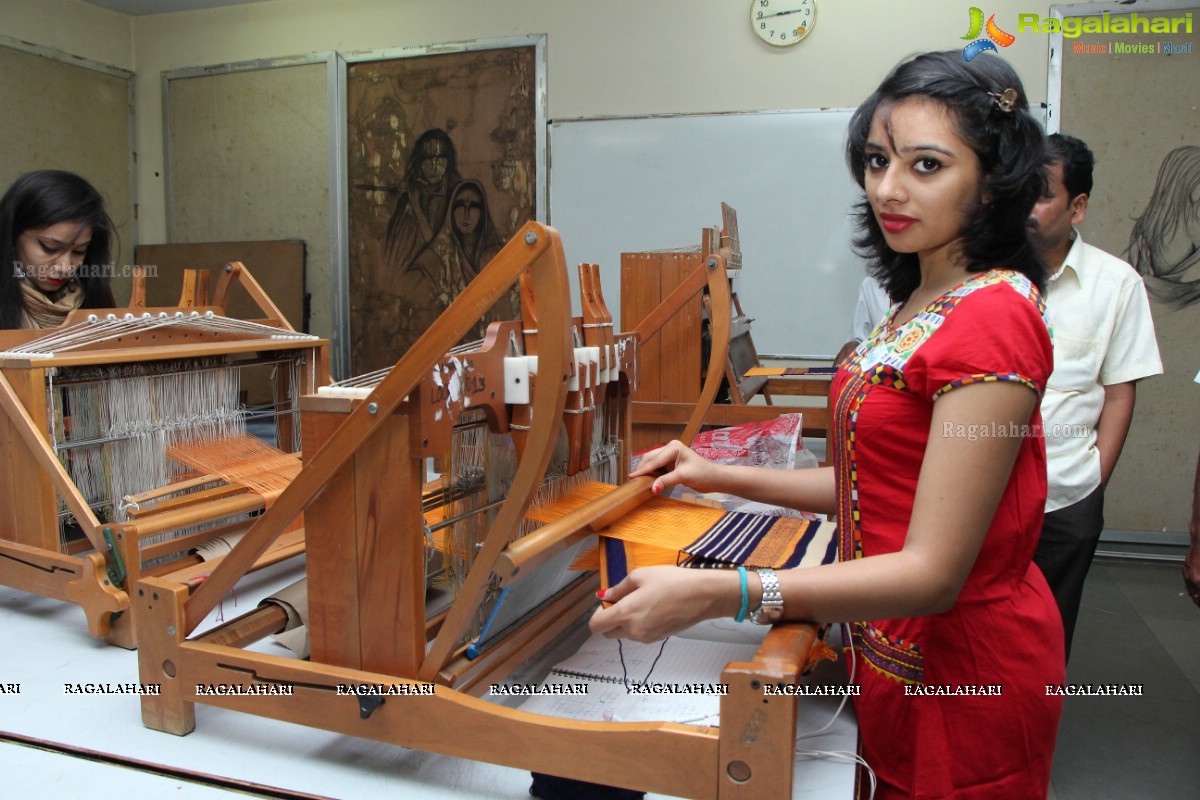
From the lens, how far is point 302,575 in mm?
1874

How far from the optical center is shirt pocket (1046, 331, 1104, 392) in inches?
78.7

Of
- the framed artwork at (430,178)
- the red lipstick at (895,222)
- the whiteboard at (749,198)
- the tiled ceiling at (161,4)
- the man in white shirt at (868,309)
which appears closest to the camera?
the red lipstick at (895,222)

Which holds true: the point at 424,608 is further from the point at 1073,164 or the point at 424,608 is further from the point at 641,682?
the point at 1073,164

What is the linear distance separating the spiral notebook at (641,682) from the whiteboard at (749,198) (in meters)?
3.24

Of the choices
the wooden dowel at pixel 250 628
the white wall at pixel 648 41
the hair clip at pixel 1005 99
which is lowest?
the wooden dowel at pixel 250 628

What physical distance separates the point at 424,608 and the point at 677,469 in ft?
1.65

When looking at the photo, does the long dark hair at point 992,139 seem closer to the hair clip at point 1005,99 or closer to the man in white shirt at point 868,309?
the hair clip at point 1005,99

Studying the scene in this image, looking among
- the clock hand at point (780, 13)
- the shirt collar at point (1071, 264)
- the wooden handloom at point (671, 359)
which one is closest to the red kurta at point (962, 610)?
the shirt collar at point (1071, 264)

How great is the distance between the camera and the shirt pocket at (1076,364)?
2.00 m

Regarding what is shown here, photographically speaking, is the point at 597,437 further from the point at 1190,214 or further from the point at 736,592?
the point at 1190,214

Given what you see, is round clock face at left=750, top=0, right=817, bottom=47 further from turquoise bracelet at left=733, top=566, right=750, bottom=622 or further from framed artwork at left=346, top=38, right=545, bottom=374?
turquoise bracelet at left=733, top=566, right=750, bottom=622

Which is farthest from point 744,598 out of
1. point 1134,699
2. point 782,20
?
point 782,20

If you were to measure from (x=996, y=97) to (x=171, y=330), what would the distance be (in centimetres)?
176

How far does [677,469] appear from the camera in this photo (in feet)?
4.72
